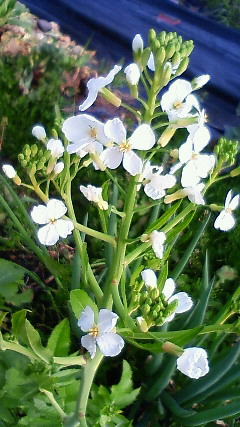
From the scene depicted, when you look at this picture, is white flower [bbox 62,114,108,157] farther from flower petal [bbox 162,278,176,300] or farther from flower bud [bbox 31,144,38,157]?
flower petal [bbox 162,278,176,300]

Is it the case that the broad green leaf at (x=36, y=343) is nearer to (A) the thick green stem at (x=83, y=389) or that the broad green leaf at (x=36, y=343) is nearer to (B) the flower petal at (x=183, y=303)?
(A) the thick green stem at (x=83, y=389)

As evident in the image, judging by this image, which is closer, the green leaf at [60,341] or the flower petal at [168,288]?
the flower petal at [168,288]

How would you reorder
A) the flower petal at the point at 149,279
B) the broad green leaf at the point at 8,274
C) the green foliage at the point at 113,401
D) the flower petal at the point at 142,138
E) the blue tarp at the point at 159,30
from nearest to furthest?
the flower petal at the point at 142,138
the flower petal at the point at 149,279
the green foliage at the point at 113,401
the broad green leaf at the point at 8,274
the blue tarp at the point at 159,30

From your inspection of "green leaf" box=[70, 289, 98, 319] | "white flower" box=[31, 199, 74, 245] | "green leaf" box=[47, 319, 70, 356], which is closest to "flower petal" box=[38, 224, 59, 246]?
"white flower" box=[31, 199, 74, 245]

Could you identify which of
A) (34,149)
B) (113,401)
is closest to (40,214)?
(34,149)

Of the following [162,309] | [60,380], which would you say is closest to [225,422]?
[60,380]

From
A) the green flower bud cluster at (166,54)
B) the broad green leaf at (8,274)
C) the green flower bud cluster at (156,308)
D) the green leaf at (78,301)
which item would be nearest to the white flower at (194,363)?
the green flower bud cluster at (156,308)
